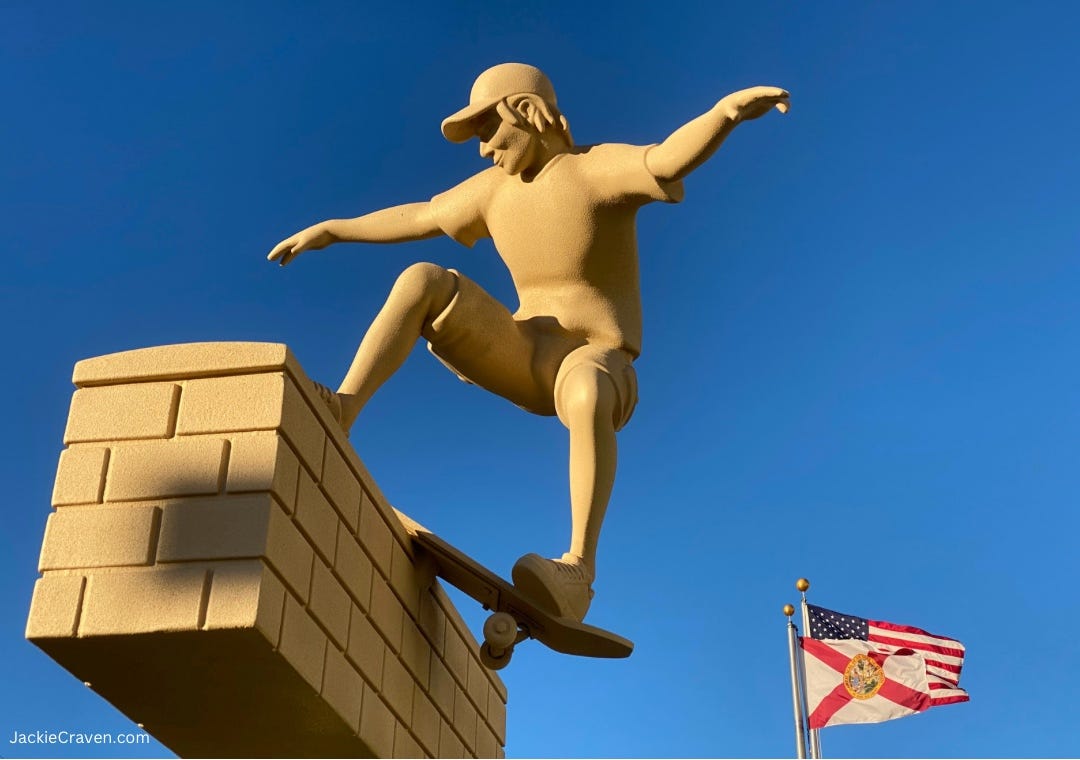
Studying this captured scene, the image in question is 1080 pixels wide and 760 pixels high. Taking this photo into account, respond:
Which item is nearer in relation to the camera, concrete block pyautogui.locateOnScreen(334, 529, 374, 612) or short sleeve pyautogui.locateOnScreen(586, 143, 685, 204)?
concrete block pyautogui.locateOnScreen(334, 529, 374, 612)

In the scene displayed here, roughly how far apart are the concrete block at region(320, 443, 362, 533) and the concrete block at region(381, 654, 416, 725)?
0.54 m

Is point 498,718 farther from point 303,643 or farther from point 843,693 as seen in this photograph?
point 843,693

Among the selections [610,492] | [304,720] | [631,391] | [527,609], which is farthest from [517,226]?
[304,720]

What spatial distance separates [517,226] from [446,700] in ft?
6.61

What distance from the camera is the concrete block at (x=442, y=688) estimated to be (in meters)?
5.08

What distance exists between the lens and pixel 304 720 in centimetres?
397

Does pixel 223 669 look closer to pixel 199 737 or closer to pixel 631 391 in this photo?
pixel 199 737

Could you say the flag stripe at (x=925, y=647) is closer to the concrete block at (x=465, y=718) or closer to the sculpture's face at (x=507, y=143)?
the concrete block at (x=465, y=718)

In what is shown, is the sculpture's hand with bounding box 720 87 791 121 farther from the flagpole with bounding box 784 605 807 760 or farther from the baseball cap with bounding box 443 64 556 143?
the flagpole with bounding box 784 605 807 760

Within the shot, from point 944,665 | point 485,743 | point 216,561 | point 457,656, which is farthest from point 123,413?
point 944,665

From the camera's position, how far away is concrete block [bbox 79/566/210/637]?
352 centimetres

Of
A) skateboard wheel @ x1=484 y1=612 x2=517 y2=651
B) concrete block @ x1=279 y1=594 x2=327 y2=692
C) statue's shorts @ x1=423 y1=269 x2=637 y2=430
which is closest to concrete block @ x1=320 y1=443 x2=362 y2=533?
concrete block @ x1=279 y1=594 x2=327 y2=692

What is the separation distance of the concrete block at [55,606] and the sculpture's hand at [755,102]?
9.02 feet

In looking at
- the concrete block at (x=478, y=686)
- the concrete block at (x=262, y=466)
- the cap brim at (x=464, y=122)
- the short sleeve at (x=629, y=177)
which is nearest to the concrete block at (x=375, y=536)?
the concrete block at (x=262, y=466)
